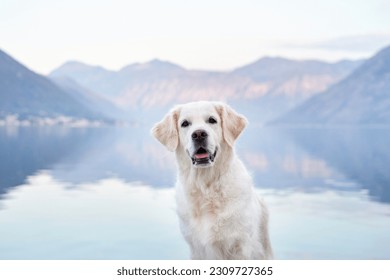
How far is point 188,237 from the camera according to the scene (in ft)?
13.4

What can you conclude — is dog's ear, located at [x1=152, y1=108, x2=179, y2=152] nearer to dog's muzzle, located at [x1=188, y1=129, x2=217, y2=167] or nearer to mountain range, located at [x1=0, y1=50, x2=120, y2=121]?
dog's muzzle, located at [x1=188, y1=129, x2=217, y2=167]

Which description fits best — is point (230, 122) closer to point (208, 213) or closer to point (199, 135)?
point (199, 135)

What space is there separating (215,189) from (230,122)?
1.49 feet

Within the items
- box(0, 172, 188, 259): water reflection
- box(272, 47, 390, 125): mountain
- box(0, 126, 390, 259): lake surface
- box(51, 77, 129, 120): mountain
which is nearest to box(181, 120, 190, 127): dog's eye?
box(0, 126, 390, 259): lake surface

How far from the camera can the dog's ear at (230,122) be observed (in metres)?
3.91

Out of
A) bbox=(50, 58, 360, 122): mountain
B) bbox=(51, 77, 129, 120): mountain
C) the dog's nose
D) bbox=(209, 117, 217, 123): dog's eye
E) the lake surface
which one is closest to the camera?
the dog's nose

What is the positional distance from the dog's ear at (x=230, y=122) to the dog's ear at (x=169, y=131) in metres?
0.29

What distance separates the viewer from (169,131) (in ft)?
13.0

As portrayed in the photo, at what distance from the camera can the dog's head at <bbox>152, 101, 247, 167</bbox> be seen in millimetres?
3781

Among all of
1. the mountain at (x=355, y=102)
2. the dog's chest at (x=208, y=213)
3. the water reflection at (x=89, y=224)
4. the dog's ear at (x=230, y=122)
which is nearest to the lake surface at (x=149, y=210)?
the water reflection at (x=89, y=224)

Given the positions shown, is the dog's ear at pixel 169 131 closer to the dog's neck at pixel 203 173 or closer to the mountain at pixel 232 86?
the dog's neck at pixel 203 173

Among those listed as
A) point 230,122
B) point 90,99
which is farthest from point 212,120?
point 90,99
